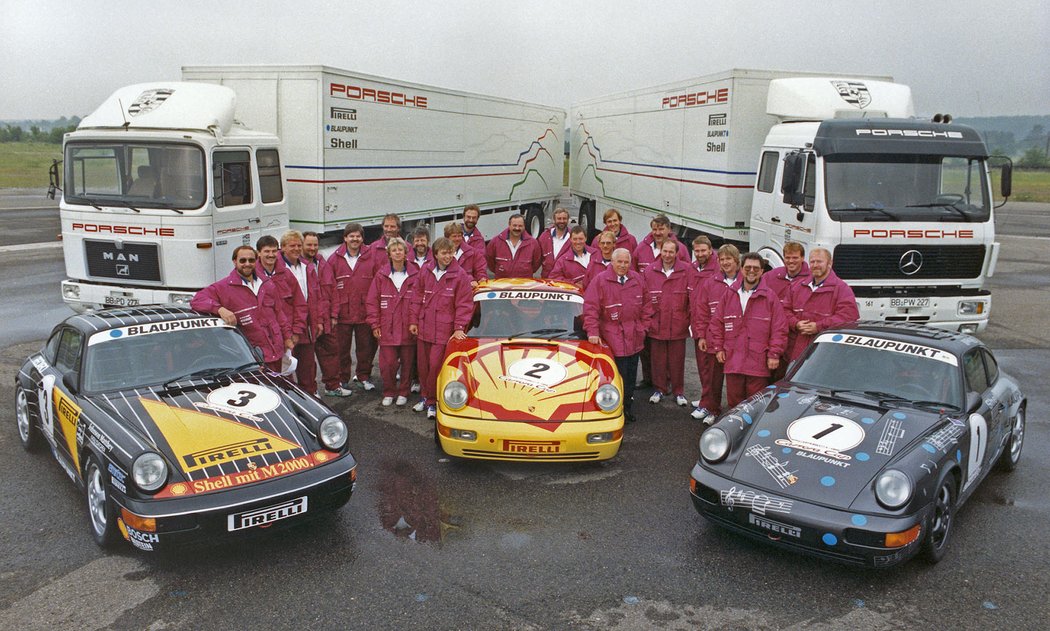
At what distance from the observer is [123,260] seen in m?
9.81

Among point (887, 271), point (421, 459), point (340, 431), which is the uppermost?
point (887, 271)

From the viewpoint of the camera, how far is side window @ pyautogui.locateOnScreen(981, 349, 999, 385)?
6.56 meters

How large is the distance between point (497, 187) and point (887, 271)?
34.5ft

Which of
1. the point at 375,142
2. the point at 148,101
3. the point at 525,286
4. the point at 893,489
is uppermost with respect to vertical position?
the point at 148,101

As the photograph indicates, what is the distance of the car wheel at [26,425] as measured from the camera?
6828mm

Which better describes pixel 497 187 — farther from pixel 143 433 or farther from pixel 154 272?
pixel 143 433

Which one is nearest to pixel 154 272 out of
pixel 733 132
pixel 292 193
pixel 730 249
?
pixel 292 193

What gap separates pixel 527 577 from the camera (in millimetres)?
5090

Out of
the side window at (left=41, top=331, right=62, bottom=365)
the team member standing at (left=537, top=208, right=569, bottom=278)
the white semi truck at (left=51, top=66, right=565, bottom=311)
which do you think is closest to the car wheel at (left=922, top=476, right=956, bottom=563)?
the team member standing at (left=537, top=208, right=569, bottom=278)

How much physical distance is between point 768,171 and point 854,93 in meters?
1.61

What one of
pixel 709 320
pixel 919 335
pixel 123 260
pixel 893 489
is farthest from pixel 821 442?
pixel 123 260

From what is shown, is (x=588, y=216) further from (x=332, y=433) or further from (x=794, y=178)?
(x=332, y=433)

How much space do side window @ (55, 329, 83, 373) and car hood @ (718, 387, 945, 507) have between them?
494 centimetres

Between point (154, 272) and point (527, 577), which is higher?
point (154, 272)
